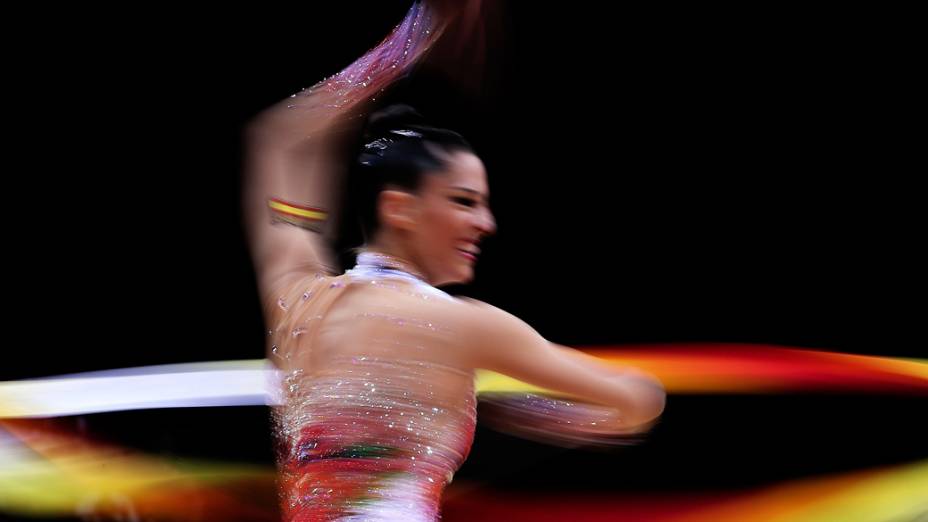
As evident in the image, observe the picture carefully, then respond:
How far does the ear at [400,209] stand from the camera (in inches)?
62.7

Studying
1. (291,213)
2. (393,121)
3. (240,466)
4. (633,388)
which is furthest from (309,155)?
(240,466)

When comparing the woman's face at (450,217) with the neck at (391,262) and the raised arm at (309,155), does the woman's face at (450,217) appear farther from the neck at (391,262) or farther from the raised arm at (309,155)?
the raised arm at (309,155)

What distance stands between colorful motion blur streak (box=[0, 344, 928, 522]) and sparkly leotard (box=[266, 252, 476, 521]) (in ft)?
5.76

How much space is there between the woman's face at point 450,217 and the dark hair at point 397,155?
19 millimetres

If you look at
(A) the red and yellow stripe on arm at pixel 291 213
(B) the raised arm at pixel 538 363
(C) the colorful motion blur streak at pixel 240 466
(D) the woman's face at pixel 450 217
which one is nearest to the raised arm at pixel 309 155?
(A) the red and yellow stripe on arm at pixel 291 213

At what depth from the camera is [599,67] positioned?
385cm

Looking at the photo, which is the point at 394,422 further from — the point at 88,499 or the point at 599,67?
the point at 599,67

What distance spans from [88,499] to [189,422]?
0.70 metres

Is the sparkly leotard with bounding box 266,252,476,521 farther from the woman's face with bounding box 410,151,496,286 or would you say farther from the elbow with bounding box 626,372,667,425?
the elbow with bounding box 626,372,667,425

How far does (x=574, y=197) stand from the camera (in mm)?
4078

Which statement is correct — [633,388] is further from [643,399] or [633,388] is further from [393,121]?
[393,121]

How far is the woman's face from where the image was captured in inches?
62.4

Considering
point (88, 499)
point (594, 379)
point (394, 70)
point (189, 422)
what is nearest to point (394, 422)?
point (594, 379)

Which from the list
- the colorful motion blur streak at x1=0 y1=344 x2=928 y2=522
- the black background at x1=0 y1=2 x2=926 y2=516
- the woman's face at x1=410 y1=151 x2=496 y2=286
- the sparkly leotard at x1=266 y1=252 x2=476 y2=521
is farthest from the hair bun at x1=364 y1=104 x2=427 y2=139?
the black background at x1=0 y1=2 x2=926 y2=516
